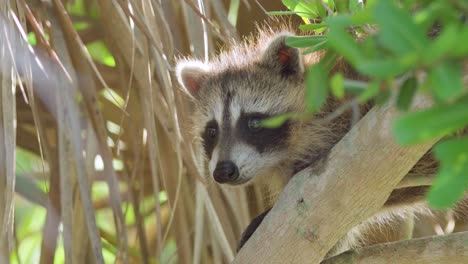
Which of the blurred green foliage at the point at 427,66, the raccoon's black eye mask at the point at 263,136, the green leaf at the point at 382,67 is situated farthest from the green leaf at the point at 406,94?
the raccoon's black eye mask at the point at 263,136

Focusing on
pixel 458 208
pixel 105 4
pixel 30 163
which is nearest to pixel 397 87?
pixel 458 208

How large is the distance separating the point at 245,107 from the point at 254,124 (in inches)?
4.4

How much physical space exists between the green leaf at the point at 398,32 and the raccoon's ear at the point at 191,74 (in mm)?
3004

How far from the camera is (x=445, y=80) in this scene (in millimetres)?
1044

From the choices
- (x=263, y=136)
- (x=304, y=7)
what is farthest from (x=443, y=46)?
(x=263, y=136)

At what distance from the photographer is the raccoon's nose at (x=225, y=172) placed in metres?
3.46

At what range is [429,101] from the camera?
7.47 feet

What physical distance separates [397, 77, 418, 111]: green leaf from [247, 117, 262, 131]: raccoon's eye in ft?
7.88

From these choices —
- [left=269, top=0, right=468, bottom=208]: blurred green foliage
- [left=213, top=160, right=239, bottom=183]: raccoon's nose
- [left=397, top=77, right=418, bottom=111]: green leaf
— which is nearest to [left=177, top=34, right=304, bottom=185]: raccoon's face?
[left=213, top=160, right=239, bottom=183]: raccoon's nose

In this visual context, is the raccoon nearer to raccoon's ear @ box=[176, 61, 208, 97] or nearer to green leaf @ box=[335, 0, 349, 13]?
raccoon's ear @ box=[176, 61, 208, 97]

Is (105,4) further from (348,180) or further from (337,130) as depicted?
(348,180)

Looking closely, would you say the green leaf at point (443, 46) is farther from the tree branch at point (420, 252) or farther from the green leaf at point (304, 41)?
the tree branch at point (420, 252)

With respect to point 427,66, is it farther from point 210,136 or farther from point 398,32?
point 210,136

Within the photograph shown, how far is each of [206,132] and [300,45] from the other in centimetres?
147
